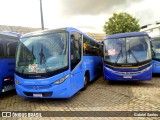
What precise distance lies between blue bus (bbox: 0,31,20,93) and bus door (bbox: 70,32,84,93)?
10.1 ft

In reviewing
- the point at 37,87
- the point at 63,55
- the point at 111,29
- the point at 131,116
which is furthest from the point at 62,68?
the point at 111,29

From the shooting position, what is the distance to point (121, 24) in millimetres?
28422

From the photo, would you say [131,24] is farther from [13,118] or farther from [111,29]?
[13,118]

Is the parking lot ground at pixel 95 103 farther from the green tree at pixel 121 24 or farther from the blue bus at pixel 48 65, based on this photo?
the green tree at pixel 121 24

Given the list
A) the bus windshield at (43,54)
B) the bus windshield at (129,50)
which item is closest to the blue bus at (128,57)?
the bus windshield at (129,50)

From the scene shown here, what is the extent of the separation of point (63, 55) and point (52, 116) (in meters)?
2.04

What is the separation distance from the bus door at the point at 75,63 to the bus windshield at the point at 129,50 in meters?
2.35

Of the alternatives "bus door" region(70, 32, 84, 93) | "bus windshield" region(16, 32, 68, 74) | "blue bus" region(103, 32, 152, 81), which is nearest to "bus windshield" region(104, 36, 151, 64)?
"blue bus" region(103, 32, 152, 81)

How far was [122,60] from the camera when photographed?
8547mm

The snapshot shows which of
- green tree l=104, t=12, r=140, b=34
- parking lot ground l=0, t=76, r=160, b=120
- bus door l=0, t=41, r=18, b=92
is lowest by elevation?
parking lot ground l=0, t=76, r=160, b=120

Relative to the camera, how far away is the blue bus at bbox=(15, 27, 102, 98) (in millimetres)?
5645

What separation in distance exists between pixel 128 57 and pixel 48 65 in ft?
14.9

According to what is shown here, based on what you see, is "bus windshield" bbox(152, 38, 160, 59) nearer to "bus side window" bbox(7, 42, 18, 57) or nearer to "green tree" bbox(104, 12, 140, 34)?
"bus side window" bbox(7, 42, 18, 57)

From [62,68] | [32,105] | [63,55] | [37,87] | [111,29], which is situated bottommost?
[32,105]
